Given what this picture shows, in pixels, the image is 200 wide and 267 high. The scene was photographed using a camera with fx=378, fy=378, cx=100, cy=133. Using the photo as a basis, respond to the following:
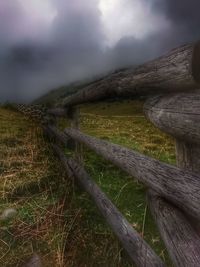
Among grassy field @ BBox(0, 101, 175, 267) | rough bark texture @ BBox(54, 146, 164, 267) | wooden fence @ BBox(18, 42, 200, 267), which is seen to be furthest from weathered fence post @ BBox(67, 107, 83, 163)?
wooden fence @ BBox(18, 42, 200, 267)

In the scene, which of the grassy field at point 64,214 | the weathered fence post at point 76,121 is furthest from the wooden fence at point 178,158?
the weathered fence post at point 76,121

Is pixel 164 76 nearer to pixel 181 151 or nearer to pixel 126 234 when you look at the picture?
pixel 181 151

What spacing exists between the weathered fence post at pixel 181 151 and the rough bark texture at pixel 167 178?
7 centimetres

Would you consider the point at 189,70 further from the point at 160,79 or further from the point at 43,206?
the point at 43,206

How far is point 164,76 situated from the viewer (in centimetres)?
166

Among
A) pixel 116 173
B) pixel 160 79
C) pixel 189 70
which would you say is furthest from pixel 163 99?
pixel 116 173

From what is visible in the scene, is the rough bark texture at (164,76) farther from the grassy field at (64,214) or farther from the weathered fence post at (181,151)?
the grassy field at (64,214)

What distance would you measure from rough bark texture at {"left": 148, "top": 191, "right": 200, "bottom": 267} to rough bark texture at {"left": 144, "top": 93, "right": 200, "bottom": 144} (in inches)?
13.8

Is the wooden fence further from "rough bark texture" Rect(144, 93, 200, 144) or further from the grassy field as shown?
the grassy field

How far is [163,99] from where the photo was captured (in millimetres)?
1785

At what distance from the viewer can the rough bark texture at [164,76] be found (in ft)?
4.57

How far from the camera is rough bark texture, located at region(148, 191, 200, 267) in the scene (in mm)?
1485

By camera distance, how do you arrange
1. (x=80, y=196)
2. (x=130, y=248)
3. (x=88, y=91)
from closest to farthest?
1. (x=130, y=248)
2. (x=88, y=91)
3. (x=80, y=196)

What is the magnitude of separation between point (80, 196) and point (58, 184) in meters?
0.80
